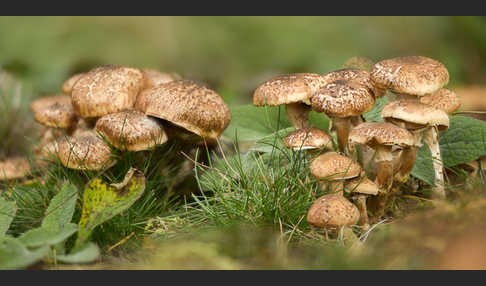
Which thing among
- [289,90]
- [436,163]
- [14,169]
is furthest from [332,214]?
[14,169]

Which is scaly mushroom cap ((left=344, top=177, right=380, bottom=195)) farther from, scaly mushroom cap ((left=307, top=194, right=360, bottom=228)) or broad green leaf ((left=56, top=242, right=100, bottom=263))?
broad green leaf ((left=56, top=242, right=100, bottom=263))

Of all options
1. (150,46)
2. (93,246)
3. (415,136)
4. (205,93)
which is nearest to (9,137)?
(205,93)

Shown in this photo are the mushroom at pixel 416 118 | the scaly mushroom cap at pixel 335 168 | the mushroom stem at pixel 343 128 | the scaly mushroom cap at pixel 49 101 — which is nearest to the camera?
the mushroom at pixel 416 118

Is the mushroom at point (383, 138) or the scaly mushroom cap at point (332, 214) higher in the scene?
the mushroom at point (383, 138)

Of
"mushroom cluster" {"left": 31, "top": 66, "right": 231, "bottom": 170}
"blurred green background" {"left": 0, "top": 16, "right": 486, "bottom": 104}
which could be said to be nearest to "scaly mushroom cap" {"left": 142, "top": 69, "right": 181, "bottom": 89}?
"mushroom cluster" {"left": 31, "top": 66, "right": 231, "bottom": 170}

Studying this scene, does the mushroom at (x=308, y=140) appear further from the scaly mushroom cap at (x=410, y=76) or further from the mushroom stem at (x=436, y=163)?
the mushroom stem at (x=436, y=163)

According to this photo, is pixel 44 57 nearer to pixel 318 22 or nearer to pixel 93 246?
pixel 318 22

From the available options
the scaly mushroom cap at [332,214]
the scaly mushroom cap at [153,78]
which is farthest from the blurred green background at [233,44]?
the scaly mushroom cap at [332,214]
